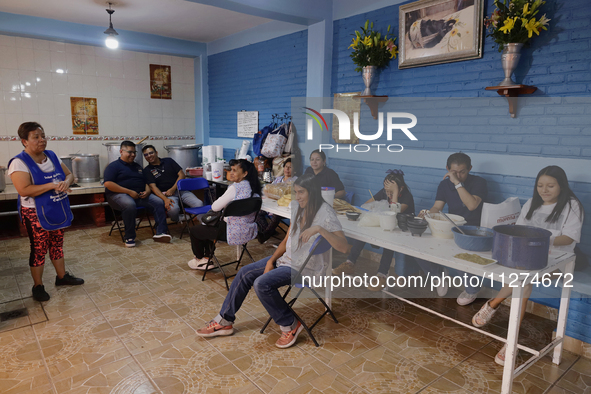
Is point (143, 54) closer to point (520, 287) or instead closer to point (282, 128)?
point (282, 128)

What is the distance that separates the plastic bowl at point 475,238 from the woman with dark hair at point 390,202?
1.22 feet

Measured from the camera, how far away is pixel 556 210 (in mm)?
2432

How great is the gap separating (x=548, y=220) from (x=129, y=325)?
294 cm

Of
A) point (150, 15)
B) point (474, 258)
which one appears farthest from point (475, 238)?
point (150, 15)

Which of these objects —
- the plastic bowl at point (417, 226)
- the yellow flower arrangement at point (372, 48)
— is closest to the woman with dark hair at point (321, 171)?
the plastic bowl at point (417, 226)

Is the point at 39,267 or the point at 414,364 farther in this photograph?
the point at 39,267

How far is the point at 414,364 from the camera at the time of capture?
2.63m

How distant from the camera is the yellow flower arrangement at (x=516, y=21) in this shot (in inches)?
115

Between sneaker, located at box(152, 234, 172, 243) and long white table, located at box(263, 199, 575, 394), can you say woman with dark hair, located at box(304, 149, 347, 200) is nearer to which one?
long white table, located at box(263, 199, 575, 394)

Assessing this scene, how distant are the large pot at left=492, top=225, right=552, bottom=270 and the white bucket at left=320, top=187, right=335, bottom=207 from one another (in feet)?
3.19

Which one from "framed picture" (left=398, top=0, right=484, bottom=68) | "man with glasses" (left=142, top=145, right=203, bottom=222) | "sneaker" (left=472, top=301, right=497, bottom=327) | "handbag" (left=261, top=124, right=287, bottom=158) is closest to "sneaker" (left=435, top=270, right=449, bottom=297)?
"sneaker" (left=472, top=301, right=497, bottom=327)

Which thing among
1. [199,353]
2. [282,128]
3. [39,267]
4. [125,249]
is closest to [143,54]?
[282,128]

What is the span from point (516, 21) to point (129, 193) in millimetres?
4539

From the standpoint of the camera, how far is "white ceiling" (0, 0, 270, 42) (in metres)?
4.93
